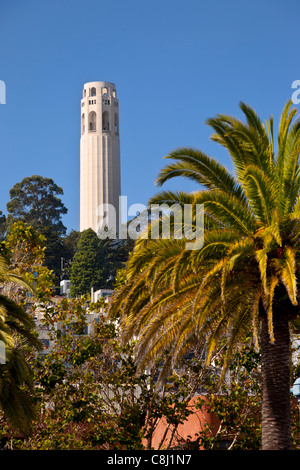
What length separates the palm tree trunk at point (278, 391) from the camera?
15.4 metres

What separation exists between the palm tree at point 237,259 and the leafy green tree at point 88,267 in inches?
2668

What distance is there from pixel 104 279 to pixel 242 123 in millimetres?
74434

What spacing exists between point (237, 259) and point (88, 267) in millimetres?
75339

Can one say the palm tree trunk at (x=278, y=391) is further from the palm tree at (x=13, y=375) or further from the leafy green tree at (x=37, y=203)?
the leafy green tree at (x=37, y=203)

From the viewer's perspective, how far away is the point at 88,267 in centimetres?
8938

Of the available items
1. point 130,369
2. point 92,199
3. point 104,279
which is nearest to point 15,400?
point 130,369

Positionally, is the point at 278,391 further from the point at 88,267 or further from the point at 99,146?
the point at 99,146

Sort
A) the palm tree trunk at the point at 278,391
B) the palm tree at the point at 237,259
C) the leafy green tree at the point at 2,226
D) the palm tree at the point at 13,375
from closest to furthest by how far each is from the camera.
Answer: the palm tree at the point at 237,259
the palm tree trunk at the point at 278,391
the palm tree at the point at 13,375
the leafy green tree at the point at 2,226

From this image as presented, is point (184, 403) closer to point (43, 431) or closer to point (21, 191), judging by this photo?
point (43, 431)

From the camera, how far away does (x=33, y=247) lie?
24125mm

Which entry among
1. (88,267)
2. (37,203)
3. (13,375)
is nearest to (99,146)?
(37,203)

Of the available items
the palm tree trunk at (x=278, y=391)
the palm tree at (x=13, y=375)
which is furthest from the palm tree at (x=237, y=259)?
the palm tree at (x=13, y=375)

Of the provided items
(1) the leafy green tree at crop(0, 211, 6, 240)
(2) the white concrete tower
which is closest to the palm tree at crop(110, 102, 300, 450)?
(1) the leafy green tree at crop(0, 211, 6, 240)

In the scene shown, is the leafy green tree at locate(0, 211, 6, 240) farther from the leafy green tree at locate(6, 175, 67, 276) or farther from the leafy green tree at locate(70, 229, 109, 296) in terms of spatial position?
the leafy green tree at locate(70, 229, 109, 296)
